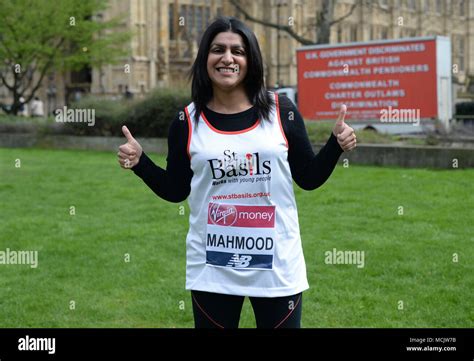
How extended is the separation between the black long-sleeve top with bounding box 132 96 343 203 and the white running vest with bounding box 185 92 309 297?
0.15 feet

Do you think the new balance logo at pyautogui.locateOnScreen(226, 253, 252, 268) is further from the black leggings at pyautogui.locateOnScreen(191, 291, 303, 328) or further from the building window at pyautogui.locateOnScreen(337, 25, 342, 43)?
the building window at pyautogui.locateOnScreen(337, 25, 342, 43)

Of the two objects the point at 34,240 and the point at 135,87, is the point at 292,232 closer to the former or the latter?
the point at 34,240

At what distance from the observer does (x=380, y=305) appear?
267 inches

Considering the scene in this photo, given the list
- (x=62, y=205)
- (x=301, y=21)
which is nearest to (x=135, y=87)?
(x=301, y=21)

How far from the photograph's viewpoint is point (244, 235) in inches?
140

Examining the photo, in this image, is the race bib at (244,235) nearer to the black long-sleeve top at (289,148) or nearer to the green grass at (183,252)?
the black long-sleeve top at (289,148)

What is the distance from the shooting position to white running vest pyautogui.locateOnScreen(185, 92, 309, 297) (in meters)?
3.51

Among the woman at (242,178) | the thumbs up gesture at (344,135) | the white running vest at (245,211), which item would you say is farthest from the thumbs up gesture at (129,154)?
the thumbs up gesture at (344,135)

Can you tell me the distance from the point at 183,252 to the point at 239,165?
5.50 m

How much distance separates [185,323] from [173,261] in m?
1.97

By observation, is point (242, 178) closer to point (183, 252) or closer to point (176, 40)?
point (183, 252)

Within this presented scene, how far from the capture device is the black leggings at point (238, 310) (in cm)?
359

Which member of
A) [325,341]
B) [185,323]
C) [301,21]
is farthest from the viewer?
[301,21]

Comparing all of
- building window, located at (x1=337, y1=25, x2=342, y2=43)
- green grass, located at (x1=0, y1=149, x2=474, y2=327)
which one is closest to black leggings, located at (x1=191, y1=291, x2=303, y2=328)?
green grass, located at (x1=0, y1=149, x2=474, y2=327)
